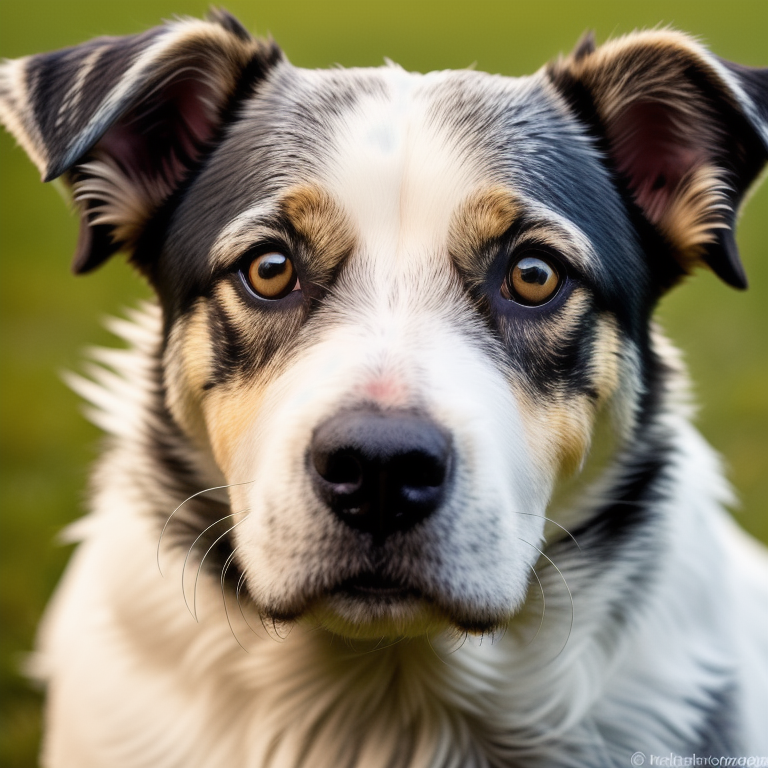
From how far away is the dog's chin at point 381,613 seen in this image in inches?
106

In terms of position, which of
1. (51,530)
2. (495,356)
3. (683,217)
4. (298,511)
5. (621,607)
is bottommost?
(51,530)

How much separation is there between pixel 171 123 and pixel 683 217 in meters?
1.92

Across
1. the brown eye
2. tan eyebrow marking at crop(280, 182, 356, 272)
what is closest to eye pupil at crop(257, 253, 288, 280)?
the brown eye

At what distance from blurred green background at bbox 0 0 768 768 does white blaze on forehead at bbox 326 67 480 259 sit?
1.81 meters

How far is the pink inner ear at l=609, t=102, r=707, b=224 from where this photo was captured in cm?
353

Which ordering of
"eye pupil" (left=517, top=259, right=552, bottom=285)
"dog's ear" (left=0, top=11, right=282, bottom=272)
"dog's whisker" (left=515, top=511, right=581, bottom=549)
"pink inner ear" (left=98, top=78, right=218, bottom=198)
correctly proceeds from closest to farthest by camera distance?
"dog's whisker" (left=515, top=511, right=581, bottom=549), "eye pupil" (left=517, top=259, right=552, bottom=285), "dog's ear" (left=0, top=11, right=282, bottom=272), "pink inner ear" (left=98, top=78, right=218, bottom=198)

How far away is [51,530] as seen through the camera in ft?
19.0

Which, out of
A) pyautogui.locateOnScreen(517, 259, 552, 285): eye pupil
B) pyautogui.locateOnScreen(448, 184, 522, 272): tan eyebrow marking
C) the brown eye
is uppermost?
pyautogui.locateOnScreen(448, 184, 522, 272): tan eyebrow marking

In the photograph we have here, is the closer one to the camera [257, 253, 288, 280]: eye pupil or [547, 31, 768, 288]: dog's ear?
[257, 253, 288, 280]: eye pupil

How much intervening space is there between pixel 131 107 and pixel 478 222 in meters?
1.36

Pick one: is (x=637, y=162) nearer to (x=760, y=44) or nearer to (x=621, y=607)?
(x=621, y=607)

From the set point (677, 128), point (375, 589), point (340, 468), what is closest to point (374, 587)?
point (375, 589)

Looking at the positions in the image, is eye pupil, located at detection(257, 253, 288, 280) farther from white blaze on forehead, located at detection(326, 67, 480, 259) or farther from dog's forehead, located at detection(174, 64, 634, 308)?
white blaze on forehead, located at detection(326, 67, 480, 259)

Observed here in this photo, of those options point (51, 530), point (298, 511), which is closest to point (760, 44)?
point (51, 530)
